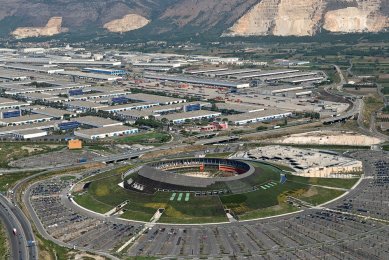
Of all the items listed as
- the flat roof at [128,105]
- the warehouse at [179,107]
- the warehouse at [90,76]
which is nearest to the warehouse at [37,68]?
the warehouse at [90,76]

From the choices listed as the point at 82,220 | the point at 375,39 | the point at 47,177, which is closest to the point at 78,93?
the point at 47,177

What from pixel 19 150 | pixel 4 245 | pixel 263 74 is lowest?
pixel 4 245

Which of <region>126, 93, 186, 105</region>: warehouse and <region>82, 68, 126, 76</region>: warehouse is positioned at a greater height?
<region>82, 68, 126, 76</region>: warehouse

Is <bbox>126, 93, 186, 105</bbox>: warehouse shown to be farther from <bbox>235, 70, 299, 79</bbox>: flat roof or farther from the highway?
the highway

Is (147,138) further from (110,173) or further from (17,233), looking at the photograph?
(17,233)

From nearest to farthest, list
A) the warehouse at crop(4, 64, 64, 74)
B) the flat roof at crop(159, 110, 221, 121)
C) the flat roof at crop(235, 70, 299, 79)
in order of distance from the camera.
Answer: the flat roof at crop(159, 110, 221, 121)
the flat roof at crop(235, 70, 299, 79)
the warehouse at crop(4, 64, 64, 74)

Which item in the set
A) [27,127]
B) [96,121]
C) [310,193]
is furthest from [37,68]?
[310,193]

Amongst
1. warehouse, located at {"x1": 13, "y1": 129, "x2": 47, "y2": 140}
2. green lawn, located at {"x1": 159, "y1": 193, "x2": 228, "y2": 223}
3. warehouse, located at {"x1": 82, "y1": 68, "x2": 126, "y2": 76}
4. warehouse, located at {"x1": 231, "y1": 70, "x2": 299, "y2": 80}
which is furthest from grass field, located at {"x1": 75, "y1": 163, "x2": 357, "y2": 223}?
warehouse, located at {"x1": 82, "y1": 68, "x2": 126, "y2": 76}
